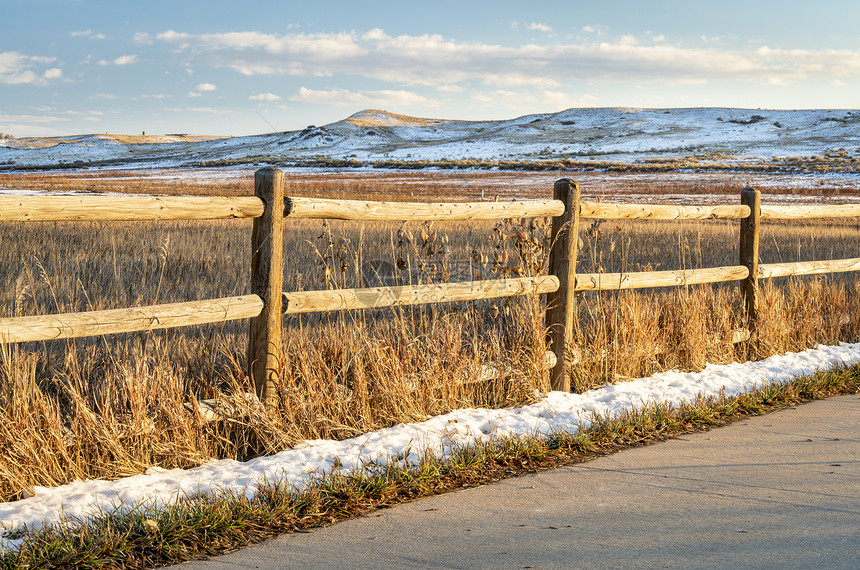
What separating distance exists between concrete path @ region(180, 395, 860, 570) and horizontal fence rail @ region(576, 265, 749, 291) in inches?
69.0

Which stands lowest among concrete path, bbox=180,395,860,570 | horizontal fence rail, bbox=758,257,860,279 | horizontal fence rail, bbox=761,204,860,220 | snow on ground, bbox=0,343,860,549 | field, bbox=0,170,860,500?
concrete path, bbox=180,395,860,570

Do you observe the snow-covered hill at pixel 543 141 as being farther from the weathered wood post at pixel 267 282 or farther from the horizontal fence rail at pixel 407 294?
the weathered wood post at pixel 267 282

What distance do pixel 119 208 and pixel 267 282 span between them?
93 centimetres

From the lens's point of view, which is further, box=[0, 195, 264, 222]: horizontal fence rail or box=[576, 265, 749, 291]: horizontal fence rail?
box=[576, 265, 749, 291]: horizontal fence rail

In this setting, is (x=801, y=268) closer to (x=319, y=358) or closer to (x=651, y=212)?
(x=651, y=212)

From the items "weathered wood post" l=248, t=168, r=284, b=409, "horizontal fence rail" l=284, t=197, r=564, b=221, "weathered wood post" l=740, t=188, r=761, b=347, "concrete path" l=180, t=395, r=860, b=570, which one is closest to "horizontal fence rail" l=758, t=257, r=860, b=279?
"weathered wood post" l=740, t=188, r=761, b=347

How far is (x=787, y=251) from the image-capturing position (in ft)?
51.4

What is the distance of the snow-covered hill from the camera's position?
4018 inches

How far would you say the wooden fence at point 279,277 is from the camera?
3951 mm

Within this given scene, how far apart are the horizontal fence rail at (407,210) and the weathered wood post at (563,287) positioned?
10 centimetres

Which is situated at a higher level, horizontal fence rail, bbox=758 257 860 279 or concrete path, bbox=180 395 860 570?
horizontal fence rail, bbox=758 257 860 279

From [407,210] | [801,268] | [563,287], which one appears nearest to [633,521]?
[407,210]

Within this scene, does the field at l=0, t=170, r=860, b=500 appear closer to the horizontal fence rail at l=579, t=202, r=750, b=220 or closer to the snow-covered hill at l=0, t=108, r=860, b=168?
the horizontal fence rail at l=579, t=202, r=750, b=220

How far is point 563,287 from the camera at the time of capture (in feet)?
19.9
